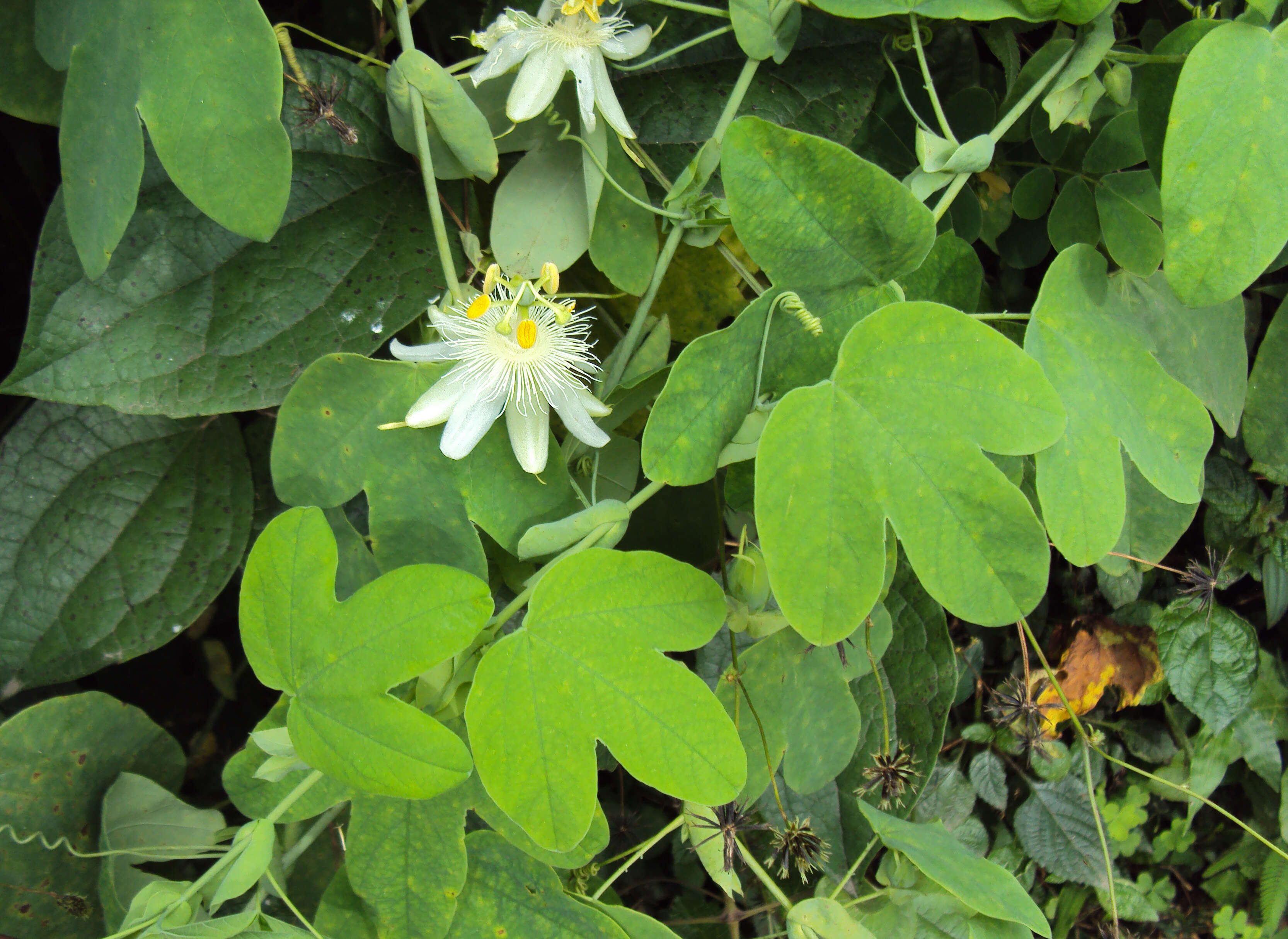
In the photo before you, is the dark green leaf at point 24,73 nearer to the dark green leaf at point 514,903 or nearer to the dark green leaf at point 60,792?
the dark green leaf at point 60,792

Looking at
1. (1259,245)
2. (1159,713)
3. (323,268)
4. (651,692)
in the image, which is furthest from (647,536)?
(1159,713)

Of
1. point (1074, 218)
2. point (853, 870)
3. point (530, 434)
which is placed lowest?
point (853, 870)

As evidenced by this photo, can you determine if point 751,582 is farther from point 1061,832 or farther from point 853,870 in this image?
point 1061,832

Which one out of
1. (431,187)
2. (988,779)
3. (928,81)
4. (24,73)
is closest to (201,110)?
(431,187)

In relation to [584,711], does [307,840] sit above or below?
below

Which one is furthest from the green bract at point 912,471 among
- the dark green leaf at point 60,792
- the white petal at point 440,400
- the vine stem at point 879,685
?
the dark green leaf at point 60,792

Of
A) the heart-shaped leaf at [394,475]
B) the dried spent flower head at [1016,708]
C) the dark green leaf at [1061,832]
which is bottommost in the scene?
the dark green leaf at [1061,832]

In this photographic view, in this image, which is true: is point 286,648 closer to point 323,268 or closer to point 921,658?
point 323,268
